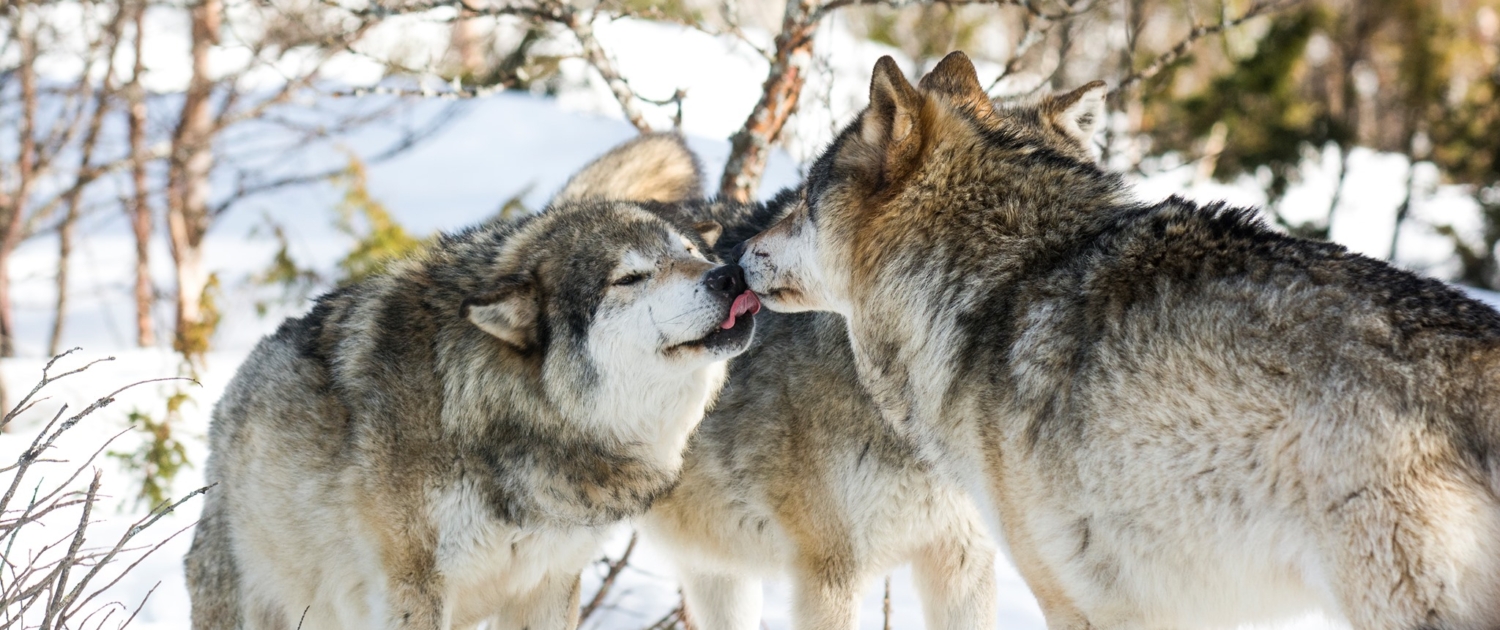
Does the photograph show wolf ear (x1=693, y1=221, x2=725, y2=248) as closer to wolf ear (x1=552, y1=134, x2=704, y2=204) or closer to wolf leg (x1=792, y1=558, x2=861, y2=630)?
wolf ear (x1=552, y1=134, x2=704, y2=204)

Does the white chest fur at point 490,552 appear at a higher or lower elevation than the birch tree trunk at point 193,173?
lower

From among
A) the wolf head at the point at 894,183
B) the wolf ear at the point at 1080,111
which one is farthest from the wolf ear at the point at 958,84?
the wolf ear at the point at 1080,111

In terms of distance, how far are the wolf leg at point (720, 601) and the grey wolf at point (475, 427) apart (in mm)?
838

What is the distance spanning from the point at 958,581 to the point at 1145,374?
1.70 m

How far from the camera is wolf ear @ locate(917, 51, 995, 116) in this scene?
3465 millimetres

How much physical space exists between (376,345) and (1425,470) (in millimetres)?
2964

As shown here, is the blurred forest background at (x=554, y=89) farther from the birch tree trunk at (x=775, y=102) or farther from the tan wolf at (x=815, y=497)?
the tan wolf at (x=815, y=497)

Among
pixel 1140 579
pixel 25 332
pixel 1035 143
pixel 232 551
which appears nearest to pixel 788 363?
pixel 1035 143

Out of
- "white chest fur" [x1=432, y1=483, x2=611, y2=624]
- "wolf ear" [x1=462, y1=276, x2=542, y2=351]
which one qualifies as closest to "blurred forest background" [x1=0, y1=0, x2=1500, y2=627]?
"wolf ear" [x1=462, y1=276, x2=542, y2=351]

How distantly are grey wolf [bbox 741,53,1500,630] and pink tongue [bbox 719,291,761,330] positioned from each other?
0.21 ft

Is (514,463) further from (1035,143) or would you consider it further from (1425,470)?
(1425,470)

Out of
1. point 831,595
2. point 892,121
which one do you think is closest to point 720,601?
point 831,595

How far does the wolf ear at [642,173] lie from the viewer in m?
4.89

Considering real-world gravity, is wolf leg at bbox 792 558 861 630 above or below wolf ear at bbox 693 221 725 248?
below
